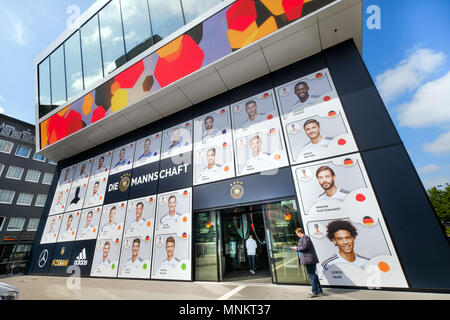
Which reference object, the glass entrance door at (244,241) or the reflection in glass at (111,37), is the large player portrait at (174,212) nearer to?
the glass entrance door at (244,241)

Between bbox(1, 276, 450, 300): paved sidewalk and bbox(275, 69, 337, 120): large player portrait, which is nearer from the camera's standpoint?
bbox(1, 276, 450, 300): paved sidewalk

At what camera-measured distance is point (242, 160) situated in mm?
6766

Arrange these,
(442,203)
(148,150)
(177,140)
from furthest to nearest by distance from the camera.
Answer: (442,203) → (148,150) → (177,140)

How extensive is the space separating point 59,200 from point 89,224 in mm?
4034

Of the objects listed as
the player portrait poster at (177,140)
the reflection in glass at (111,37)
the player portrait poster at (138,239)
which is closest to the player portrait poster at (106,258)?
the player portrait poster at (138,239)

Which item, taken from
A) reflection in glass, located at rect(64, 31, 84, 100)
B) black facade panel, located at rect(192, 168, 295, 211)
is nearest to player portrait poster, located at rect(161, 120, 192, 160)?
black facade panel, located at rect(192, 168, 295, 211)

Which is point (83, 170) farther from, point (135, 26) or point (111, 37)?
point (135, 26)

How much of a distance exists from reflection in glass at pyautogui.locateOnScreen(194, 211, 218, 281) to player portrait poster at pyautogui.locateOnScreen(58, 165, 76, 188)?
9849 mm

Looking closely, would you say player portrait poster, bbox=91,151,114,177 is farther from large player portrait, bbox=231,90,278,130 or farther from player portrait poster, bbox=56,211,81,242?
large player portrait, bbox=231,90,278,130

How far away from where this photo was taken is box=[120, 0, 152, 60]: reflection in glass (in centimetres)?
885

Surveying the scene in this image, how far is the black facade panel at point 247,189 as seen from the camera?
5898 millimetres

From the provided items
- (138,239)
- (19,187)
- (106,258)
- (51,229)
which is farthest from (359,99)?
(19,187)

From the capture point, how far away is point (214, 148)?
749 centimetres
